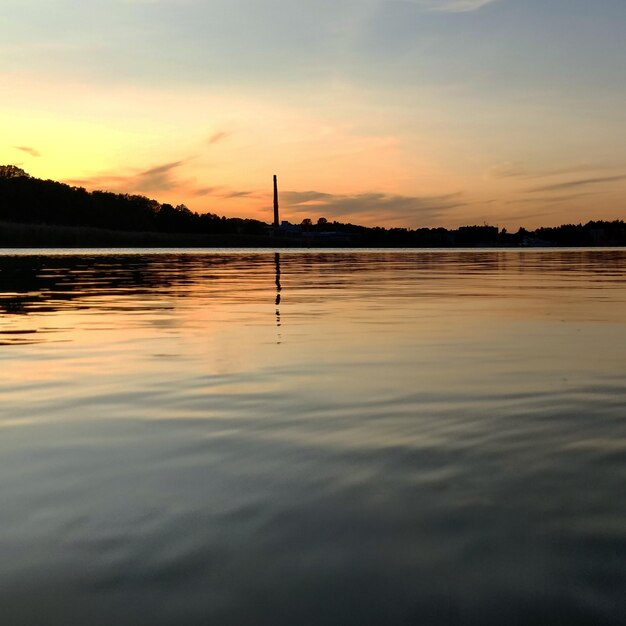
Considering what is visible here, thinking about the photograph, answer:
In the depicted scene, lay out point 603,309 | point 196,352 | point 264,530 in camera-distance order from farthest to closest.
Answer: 1. point 603,309
2. point 196,352
3. point 264,530

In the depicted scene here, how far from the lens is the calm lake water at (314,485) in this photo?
405 cm

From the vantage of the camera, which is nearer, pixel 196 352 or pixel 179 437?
pixel 179 437

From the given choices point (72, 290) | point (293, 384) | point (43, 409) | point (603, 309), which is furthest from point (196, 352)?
point (72, 290)

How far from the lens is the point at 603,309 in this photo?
20938mm

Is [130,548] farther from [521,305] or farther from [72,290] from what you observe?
[72,290]

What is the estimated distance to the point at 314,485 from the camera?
19.3 ft

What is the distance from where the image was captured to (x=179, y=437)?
24.8 ft

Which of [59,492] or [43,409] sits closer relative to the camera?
[59,492]

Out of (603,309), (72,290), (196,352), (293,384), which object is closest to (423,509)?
(293,384)

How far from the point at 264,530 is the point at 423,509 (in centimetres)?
114

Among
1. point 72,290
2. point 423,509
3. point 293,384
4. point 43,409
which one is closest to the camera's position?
point 423,509

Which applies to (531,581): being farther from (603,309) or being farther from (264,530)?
(603,309)

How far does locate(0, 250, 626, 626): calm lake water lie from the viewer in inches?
159

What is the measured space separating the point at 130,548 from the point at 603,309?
1869cm
